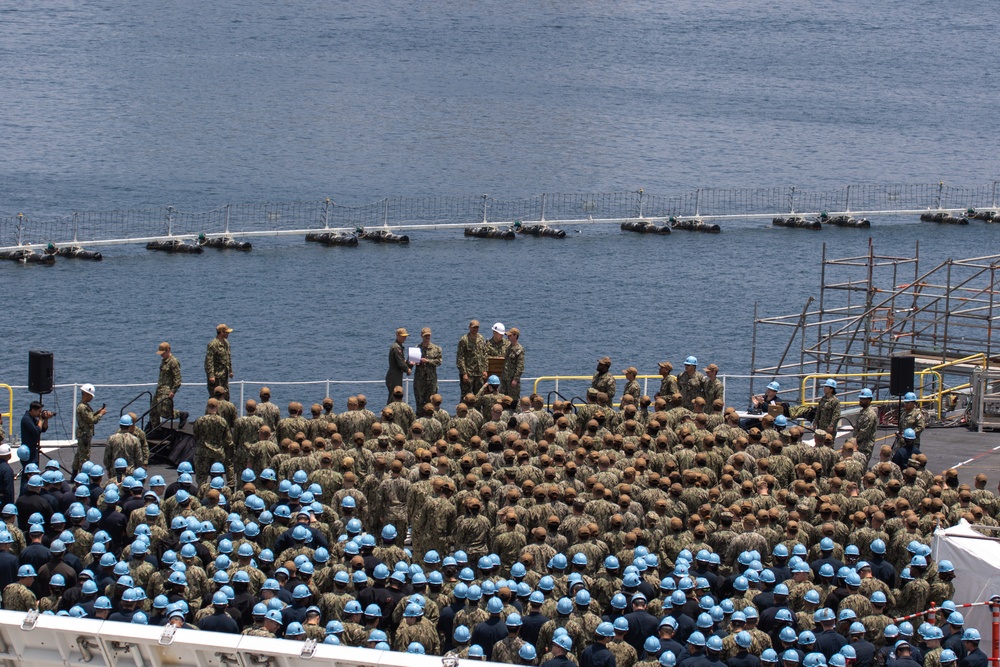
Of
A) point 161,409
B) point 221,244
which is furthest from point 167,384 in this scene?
point 221,244

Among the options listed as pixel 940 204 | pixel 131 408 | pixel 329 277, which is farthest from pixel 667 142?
pixel 131 408

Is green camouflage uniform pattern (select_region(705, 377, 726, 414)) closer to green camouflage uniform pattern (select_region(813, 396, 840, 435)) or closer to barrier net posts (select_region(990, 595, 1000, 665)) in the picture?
green camouflage uniform pattern (select_region(813, 396, 840, 435))

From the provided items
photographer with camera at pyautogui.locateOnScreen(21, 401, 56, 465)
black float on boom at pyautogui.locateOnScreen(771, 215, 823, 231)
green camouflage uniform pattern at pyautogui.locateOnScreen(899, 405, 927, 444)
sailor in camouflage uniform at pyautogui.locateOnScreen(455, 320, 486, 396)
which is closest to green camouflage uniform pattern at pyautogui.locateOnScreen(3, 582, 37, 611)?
photographer with camera at pyautogui.locateOnScreen(21, 401, 56, 465)

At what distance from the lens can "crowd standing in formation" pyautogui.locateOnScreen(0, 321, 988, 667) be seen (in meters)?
16.6

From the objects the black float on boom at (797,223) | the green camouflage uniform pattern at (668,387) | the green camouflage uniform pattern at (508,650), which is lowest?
the green camouflage uniform pattern at (508,650)

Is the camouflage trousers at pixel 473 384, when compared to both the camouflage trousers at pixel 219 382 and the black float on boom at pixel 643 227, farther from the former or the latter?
the black float on boom at pixel 643 227

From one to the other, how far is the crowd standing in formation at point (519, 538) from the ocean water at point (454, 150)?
2931 centimetres

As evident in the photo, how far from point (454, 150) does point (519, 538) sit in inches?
3935

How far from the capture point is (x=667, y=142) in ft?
401

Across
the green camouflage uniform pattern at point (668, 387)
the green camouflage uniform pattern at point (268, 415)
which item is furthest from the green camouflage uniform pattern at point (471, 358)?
the green camouflage uniform pattern at point (268, 415)

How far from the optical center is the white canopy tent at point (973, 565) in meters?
19.0

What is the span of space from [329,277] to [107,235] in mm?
15048

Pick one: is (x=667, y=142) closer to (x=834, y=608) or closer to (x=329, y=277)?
(x=329, y=277)

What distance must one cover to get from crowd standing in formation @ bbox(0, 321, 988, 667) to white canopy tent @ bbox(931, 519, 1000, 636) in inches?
9.5
